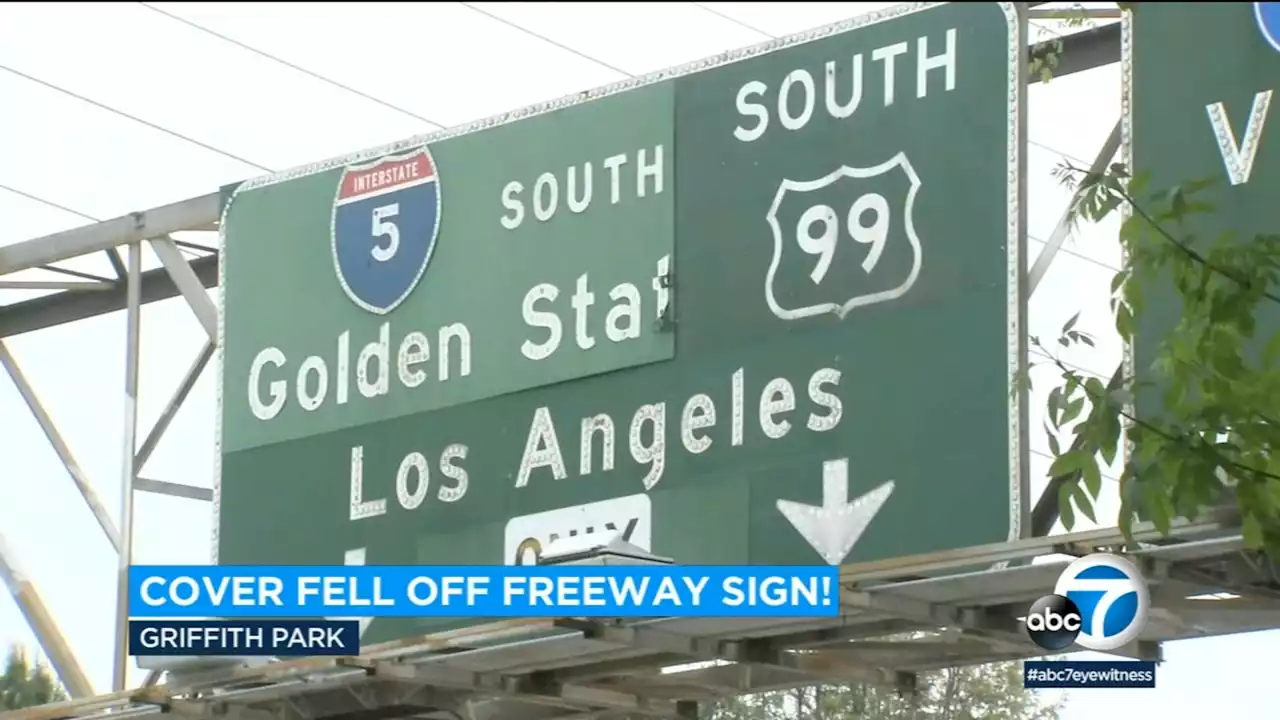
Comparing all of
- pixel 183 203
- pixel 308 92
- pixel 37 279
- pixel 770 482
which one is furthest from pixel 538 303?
pixel 37 279

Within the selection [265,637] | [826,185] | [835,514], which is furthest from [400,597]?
[826,185]

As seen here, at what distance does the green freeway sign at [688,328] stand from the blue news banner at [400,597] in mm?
92

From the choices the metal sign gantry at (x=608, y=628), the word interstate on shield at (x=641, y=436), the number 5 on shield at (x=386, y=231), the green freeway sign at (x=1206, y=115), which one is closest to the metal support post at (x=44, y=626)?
the metal sign gantry at (x=608, y=628)

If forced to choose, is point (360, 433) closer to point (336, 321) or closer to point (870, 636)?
point (336, 321)

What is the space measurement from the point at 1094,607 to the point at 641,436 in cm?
222

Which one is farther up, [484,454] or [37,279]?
[37,279]

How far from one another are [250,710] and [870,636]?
3.35 metres

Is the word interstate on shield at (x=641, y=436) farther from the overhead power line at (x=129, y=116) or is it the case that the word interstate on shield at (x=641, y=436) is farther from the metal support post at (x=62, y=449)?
the overhead power line at (x=129, y=116)

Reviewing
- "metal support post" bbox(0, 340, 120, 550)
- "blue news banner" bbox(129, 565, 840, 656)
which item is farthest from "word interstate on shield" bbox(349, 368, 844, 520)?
"metal support post" bbox(0, 340, 120, 550)

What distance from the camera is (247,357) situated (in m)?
12.9

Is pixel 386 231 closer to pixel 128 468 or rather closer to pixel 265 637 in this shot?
pixel 265 637

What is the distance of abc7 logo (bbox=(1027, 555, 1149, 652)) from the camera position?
961 cm

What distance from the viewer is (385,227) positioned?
1246 cm

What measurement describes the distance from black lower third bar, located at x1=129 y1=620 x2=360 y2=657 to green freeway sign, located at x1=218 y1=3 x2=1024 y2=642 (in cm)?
17
